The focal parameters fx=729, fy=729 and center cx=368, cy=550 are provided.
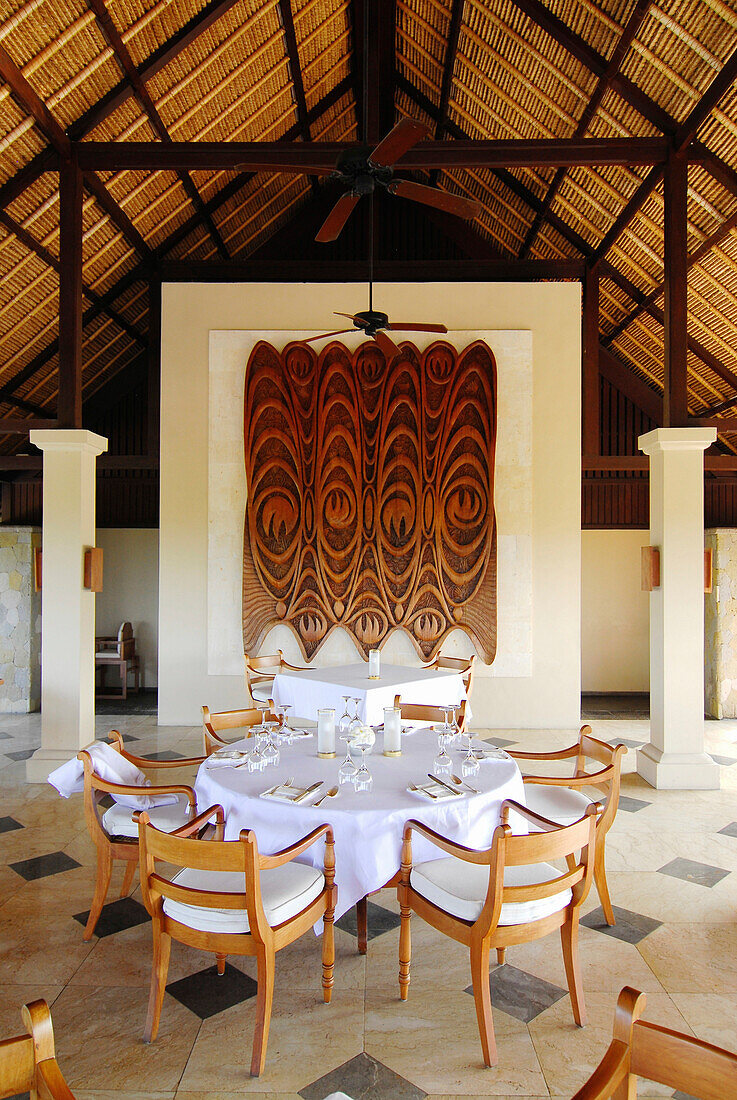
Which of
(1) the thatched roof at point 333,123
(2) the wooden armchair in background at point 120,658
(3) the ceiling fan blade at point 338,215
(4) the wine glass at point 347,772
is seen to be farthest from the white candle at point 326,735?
(2) the wooden armchair in background at point 120,658

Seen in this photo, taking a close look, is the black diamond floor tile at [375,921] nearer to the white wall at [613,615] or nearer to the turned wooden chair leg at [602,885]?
the turned wooden chair leg at [602,885]

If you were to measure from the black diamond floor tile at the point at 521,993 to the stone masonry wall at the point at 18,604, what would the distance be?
23.7 feet

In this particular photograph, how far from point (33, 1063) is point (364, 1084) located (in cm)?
137

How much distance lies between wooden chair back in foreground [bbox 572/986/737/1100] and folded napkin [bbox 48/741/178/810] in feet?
7.41

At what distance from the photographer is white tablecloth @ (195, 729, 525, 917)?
2.72m

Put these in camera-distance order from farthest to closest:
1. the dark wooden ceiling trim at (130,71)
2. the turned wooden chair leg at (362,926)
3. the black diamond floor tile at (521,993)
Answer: the dark wooden ceiling trim at (130,71) < the turned wooden chair leg at (362,926) < the black diamond floor tile at (521,993)

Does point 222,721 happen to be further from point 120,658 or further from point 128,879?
point 120,658

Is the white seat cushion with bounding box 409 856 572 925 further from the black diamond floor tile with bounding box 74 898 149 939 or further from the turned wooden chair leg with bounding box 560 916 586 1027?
the black diamond floor tile with bounding box 74 898 149 939

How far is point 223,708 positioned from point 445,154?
17.3ft

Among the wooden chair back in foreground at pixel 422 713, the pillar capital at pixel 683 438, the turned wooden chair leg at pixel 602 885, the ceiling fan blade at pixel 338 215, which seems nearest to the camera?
the turned wooden chair leg at pixel 602 885


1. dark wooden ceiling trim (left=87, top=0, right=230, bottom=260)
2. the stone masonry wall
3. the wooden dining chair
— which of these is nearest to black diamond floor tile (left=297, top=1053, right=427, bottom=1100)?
the wooden dining chair

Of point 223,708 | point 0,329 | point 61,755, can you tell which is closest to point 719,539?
point 223,708

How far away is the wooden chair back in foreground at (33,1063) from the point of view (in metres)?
1.29

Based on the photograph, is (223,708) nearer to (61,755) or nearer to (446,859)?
(61,755)
